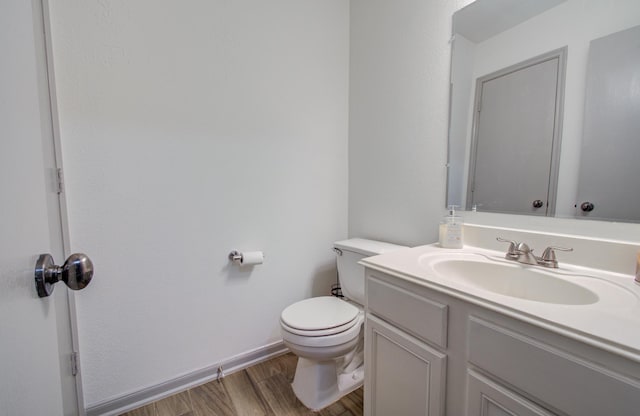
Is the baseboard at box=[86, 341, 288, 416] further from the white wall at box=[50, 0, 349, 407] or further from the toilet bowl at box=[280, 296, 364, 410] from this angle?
the toilet bowl at box=[280, 296, 364, 410]

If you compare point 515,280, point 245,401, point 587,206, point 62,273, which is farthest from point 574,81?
point 245,401

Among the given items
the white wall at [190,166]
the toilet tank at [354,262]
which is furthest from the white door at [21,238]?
the toilet tank at [354,262]

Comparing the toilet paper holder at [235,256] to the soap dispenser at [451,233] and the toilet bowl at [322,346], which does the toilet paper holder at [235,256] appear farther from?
the soap dispenser at [451,233]

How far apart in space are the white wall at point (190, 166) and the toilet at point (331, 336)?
333 millimetres

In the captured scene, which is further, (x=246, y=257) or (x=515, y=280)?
(x=246, y=257)

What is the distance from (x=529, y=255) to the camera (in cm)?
92

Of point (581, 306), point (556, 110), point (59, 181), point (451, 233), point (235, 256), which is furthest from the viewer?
point (235, 256)

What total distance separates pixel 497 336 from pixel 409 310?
26 cm

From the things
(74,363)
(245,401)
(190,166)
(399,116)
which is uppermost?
(399,116)

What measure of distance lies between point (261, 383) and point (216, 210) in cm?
97

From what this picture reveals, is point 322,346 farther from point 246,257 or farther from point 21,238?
point 21,238

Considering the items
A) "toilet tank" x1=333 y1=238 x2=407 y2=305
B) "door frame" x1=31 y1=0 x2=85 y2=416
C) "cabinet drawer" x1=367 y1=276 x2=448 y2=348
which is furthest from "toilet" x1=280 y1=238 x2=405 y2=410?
"door frame" x1=31 y1=0 x2=85 y2=416

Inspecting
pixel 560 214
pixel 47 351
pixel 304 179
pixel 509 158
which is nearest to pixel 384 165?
pixel 304 179

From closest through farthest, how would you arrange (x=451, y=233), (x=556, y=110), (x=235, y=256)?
1. (x=556, y=110)
2. (x=451, y=233)
3. (x=235, y=256)
